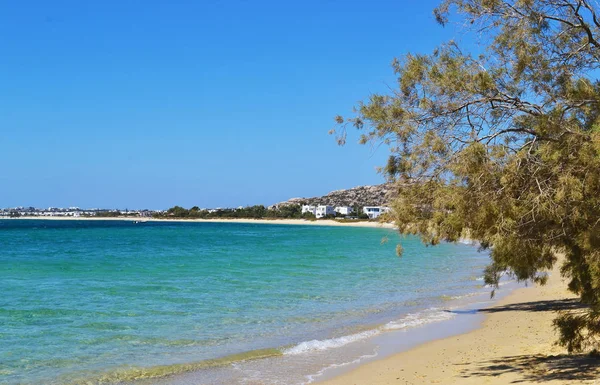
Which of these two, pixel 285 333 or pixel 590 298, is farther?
pixel 285 333

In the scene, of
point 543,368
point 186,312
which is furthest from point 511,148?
point 186,312

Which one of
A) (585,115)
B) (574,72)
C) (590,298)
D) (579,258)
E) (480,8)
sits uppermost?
(480,8)

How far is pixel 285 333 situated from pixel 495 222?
863 centimetres

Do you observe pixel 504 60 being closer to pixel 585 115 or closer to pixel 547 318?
pixel 585 115

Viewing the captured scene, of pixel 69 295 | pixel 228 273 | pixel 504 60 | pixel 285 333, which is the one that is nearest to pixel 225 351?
pixel 285 333

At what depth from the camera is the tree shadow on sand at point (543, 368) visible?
9141 millimetres

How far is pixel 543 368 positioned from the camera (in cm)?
Answer: 991

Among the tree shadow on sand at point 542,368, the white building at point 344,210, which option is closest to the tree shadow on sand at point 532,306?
the tree shadow on sand at point 542,368

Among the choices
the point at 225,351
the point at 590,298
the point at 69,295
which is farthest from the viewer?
the point at 69,295

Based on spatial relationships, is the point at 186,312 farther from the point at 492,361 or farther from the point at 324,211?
the point at 324,211

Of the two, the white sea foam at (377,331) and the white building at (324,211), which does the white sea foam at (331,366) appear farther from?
the white building at (324,211)

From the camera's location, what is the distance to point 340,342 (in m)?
14.1

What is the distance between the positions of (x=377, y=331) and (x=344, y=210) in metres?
170

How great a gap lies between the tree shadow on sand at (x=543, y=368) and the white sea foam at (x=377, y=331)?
3727 mm
